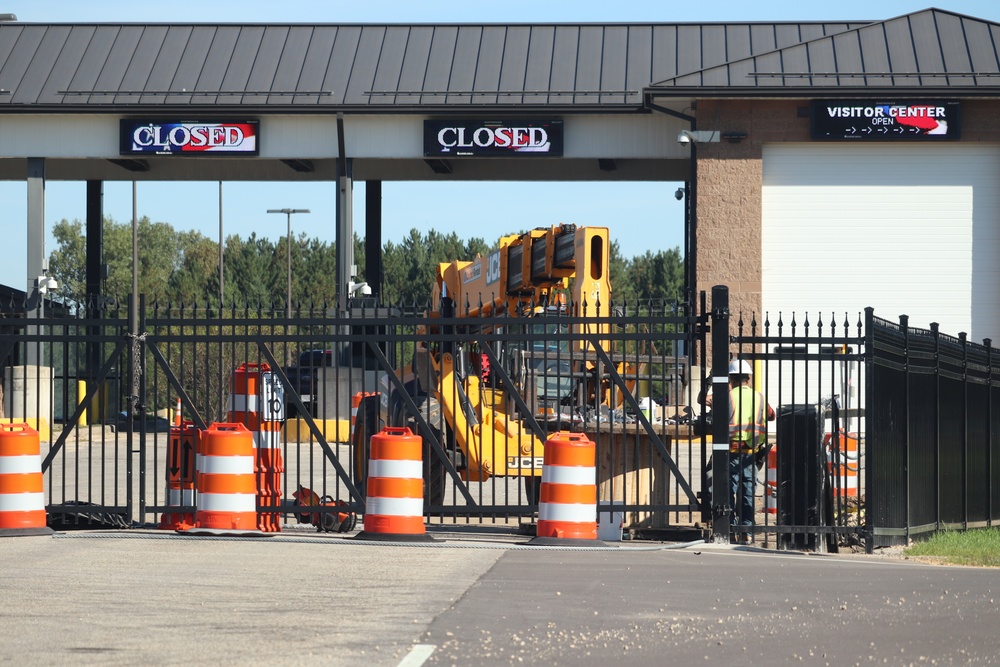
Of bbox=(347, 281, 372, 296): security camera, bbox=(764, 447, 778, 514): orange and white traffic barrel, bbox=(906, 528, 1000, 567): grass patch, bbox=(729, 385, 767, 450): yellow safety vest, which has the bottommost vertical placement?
bbox=(906, 528, 1000, 567): grass patch

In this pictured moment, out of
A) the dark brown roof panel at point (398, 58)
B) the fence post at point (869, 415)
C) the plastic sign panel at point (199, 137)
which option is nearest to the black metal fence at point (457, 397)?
the fence post at point (869, 415)

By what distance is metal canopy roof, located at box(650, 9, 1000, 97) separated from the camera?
28641mm

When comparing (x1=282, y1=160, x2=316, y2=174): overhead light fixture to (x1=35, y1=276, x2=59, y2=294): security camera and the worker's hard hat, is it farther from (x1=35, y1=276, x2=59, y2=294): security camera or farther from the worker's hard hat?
the worker's hard hat

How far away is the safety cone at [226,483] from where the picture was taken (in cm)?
1281

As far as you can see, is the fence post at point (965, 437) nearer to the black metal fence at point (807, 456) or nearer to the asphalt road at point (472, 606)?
the black metal fence at point (807, 456)

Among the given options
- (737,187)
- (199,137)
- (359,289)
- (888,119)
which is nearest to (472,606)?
→ (737,187)

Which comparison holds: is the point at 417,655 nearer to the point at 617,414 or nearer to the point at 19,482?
the point at 19,482

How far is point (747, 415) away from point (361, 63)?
2163 centimetres

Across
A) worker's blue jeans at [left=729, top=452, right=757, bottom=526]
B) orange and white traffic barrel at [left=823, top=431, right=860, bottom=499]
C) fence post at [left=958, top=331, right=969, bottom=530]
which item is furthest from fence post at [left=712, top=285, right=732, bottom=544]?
fence post at [left=958, top=331, right=969, bottom=530]

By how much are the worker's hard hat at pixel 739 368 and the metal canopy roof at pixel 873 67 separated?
49.1ft

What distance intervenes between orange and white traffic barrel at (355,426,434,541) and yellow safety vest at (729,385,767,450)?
3.18m

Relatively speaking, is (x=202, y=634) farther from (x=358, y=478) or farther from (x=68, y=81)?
(x=68, y=81)

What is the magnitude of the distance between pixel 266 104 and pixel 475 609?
25011mm

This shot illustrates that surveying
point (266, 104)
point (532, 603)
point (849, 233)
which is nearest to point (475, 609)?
point (532, 603)
